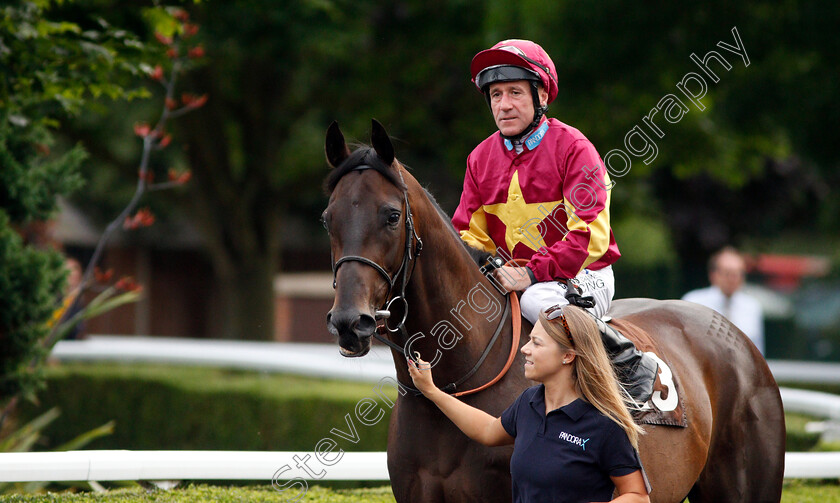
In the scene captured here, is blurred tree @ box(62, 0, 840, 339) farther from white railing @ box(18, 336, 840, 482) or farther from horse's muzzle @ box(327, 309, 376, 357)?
horse's muzzle @ box(327, 309, 376, 357)

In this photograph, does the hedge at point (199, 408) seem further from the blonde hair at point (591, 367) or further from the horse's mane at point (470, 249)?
the blonde hair at point (591, 367)

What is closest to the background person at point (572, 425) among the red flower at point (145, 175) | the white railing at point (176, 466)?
the white railing at point (176, 466)

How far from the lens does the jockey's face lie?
136 inches

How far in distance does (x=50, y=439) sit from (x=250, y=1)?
4.70 m

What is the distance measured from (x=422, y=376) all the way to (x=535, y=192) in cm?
88

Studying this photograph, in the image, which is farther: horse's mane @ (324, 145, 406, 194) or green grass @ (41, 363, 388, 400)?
green grass @ (41, 363, 388, 400)

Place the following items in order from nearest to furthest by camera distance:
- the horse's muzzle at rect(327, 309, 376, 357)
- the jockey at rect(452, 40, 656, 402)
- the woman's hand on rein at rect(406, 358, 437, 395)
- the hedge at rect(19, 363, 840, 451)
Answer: the horse's muzzle at rect(327, 309, 376, 357) < the woman's hand on rein at rect(406, 358, 437, 395) < the jockey at rect(452, 40, 656, 402) < the hedge at rect(19, 363, 840, 451)

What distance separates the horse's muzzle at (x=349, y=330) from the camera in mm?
2715

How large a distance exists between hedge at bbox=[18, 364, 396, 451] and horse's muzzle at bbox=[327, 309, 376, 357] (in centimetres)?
477

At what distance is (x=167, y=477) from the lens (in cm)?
401

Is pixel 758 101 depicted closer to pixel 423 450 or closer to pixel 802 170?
pixel 423 450

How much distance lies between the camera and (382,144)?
10.1ft

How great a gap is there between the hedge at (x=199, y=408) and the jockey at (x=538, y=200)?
412 centimetres

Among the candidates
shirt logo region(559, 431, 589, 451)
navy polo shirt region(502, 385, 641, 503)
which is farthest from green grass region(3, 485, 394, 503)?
shirt logo region(559, 431, 589, 451)
